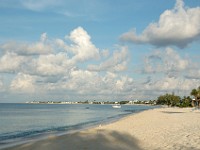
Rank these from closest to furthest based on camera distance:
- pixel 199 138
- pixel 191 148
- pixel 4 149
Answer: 1. pixel 191 148
2. pixel 199 138
3. pixel 4 149

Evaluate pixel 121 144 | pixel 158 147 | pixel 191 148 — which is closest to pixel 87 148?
pixel 121 144

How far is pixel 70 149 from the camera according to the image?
18.5 meters

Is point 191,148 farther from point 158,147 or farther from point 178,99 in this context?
point 178,99

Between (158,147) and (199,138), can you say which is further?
(199,138)

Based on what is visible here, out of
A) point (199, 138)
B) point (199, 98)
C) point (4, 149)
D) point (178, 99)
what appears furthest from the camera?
point (178, 99)

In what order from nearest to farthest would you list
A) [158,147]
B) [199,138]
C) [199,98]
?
[158,147], [199,138], [199,98]

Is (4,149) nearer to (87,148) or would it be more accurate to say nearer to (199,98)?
(87,148)

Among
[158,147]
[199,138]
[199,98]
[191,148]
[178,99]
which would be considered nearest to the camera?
[191,148]

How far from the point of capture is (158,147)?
17.9m

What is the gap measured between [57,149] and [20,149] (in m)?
2.88

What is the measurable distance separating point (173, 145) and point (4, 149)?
10594 mm

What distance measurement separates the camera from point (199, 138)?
2000 cm

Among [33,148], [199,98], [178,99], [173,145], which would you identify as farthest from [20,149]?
[178,99]

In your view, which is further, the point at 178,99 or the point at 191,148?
the point at 178,99
